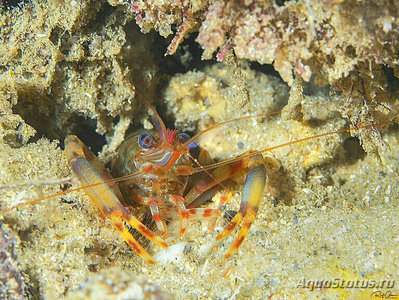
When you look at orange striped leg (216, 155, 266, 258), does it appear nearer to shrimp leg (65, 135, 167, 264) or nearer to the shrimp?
the shrimp

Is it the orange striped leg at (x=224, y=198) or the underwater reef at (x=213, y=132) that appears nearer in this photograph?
the underwater reef at (x=213, y=132)

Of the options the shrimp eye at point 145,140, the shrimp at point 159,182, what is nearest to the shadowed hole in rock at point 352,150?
the shrimp at point 159,182

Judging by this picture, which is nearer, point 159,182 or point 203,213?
point 203,213

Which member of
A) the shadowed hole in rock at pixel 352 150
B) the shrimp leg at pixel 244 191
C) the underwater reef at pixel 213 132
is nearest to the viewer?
the underwater reef at pixel 213 132

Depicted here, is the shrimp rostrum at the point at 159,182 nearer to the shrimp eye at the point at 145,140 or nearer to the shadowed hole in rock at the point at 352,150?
the shrimp eye at the point at 145,140

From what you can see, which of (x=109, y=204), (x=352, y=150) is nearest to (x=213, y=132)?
(x=352, y=150)

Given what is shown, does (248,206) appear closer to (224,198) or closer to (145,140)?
(224,198)

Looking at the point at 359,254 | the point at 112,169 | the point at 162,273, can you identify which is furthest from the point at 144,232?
the point at 359,254

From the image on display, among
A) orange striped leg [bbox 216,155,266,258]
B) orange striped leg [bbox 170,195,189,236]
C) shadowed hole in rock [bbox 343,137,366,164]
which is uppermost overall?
orange striped leg [bbox 170,195,189,236]

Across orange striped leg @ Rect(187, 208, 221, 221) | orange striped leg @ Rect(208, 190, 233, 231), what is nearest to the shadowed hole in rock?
orange striped leg @ Rect(208, 190, 233, 231)
